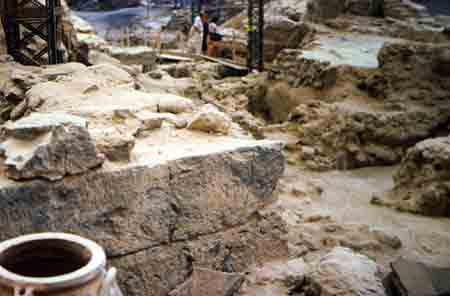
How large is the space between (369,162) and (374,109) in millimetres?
918

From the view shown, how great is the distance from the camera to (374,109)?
26.0 feet

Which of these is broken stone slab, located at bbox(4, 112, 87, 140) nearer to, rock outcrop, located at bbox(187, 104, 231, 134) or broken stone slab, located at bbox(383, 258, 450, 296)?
rock outcrop, located at bbox(187, 104, 231, 134)

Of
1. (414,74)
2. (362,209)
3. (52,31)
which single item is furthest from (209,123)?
(414,74)

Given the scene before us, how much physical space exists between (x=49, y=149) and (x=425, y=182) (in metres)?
4.30

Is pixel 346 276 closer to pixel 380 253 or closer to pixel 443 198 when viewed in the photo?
pixel 380 253

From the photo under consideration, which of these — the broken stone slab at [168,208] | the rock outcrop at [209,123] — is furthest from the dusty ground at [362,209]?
the rock outcrop at [209,123]

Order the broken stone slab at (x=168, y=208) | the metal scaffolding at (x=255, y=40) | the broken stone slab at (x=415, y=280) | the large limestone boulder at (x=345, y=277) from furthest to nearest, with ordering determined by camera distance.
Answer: the metal scaffolding at (x=255, y=40)
the broken stone slab at (x=415, y=280)
the large limestone boulder at (x=345, y=277)
the broken stone slab at (x=168, y=208)

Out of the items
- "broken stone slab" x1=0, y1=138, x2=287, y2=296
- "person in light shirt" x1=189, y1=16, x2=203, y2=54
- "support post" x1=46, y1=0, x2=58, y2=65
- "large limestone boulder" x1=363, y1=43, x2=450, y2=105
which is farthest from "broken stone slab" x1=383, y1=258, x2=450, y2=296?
"person in light shirt" x1=189, y1=16, x2=203, y2=54

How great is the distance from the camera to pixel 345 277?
3.37 metres

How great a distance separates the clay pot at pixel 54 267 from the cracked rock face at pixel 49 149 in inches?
22.8

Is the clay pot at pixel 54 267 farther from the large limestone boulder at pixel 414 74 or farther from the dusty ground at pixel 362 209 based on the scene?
the large limestone boulder at pixel 414 74

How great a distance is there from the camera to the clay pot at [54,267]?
2.00 m

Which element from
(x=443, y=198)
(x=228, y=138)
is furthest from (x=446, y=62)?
(x=228, y=138)

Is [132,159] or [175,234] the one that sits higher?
[132,159]
